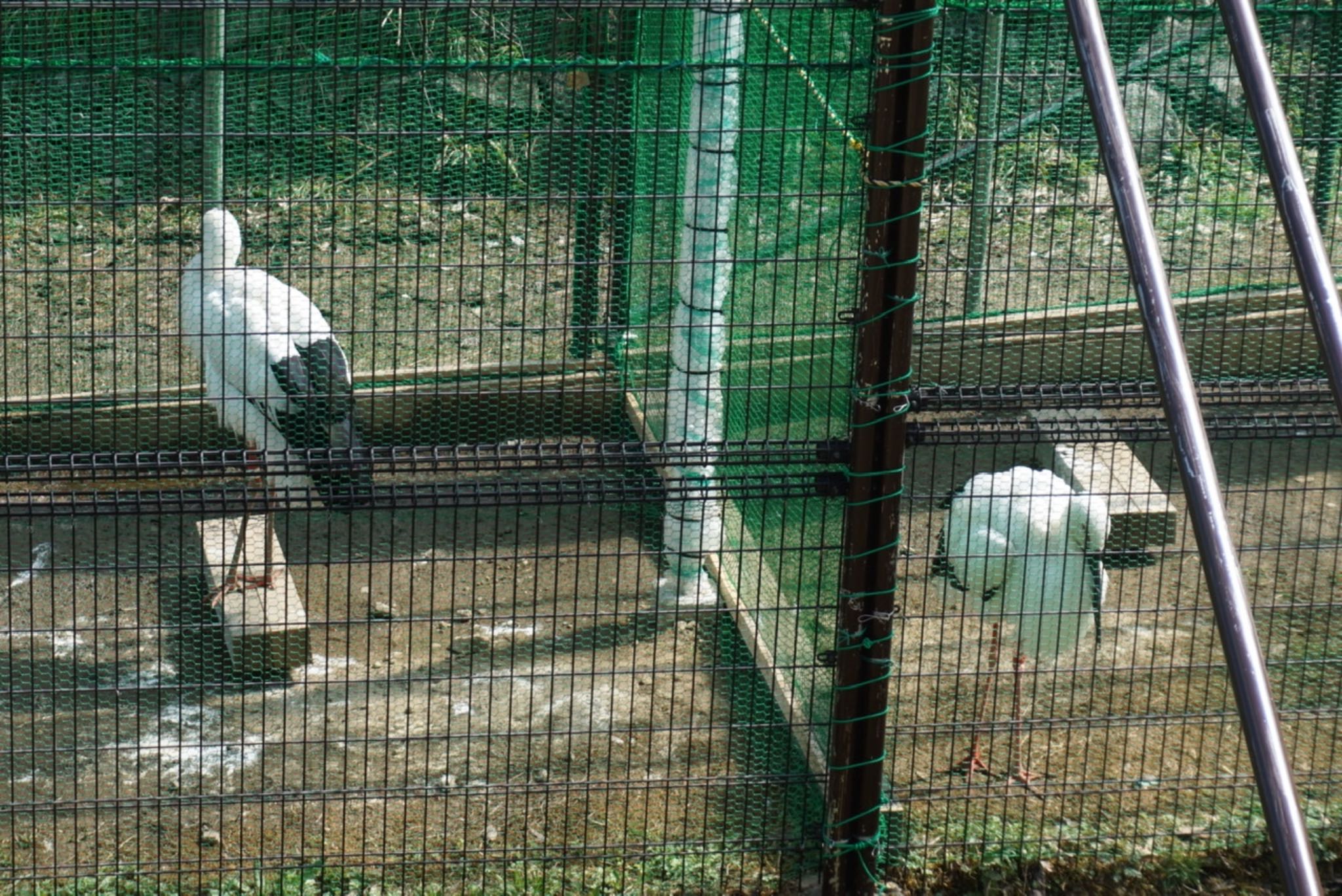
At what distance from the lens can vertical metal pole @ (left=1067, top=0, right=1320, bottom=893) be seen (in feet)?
6.04

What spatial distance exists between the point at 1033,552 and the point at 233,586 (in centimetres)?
235

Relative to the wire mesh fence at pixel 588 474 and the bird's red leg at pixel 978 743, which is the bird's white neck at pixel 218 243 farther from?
the bird's red leg at pixel 978 743

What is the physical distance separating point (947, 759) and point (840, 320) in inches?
69.2

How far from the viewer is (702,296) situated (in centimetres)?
543

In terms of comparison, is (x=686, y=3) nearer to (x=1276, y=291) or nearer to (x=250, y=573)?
(x=250, y=573)

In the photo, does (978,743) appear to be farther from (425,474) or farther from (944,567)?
(425,474)

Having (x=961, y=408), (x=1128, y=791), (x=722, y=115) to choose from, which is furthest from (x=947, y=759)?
(x=722, y=115)

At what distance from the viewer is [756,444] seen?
12.5ft

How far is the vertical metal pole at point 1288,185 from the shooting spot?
2.15 m

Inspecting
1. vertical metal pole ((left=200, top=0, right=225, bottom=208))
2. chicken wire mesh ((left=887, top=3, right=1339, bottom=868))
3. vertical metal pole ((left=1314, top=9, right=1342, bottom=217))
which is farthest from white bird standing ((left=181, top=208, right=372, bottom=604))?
vertical metal pole ((left=1314, top=9, right=1342, bottom=217))

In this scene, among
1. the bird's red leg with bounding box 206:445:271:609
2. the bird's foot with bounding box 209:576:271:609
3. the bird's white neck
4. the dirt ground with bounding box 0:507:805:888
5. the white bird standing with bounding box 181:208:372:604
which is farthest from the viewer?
the bird's white neck

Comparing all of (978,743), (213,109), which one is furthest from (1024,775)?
(213,109)

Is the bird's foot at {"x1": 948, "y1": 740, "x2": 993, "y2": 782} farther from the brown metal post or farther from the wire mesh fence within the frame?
the brown metal post

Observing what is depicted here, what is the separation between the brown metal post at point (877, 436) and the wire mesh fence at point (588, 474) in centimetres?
6
